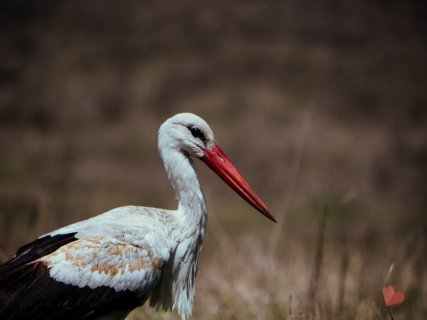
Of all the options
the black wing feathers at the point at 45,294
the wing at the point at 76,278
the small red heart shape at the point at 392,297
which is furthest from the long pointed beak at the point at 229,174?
the small red heart shape at the point at 392,297

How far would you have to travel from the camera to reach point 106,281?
2.58m

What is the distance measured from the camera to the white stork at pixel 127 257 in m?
2.45

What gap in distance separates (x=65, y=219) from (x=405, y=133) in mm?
10382

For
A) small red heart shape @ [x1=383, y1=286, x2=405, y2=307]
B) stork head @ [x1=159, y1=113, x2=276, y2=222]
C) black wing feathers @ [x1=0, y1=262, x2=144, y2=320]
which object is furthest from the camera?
stork head @ [x1=159, y1=113, x2=276, y2=222]

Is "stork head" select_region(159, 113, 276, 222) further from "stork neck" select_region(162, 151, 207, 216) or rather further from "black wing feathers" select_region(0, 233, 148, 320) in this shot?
"black wing feathers" select_region(0, 233, 148, 320)

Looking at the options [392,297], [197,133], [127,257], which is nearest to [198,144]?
[197,133]

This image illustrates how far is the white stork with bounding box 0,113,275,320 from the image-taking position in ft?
8.05

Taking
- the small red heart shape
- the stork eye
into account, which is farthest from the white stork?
the small red heart shape

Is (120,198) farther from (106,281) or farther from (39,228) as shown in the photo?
(106,281)

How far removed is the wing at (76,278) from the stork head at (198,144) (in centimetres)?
54

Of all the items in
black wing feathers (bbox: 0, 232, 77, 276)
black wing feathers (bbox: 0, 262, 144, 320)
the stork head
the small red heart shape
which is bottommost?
the small red heart shape

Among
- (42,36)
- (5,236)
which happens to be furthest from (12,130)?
(5,236)

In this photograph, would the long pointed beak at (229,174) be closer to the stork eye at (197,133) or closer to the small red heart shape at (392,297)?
the stork eye at (197,133)

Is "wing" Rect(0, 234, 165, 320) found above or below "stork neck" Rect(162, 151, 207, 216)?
below
